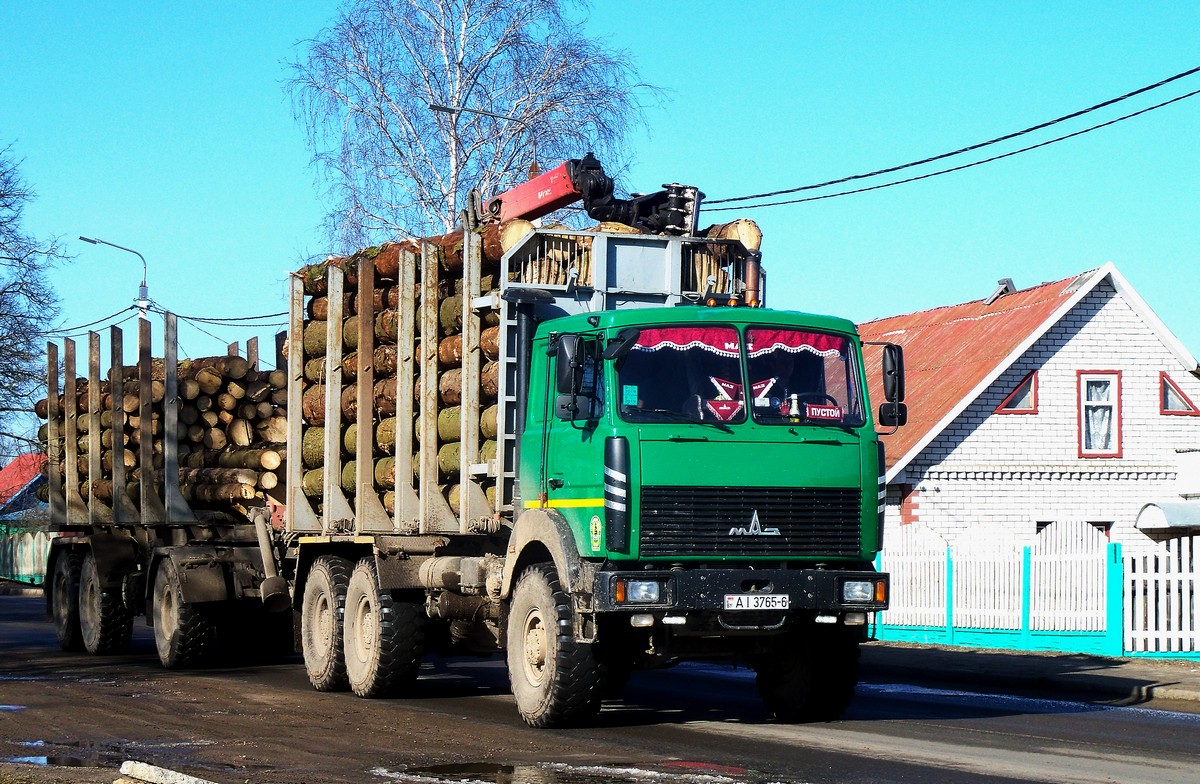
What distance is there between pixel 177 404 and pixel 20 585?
2990cm

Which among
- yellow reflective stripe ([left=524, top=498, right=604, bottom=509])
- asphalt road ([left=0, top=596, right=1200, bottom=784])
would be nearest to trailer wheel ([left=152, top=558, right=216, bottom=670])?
asphalt road ([left=0, top=596, right=1200, bottom=784])

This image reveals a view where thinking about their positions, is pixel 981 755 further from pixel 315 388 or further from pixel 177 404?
pixel 177 404

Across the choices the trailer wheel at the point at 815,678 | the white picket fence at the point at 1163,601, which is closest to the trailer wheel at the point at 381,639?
the trailer wheel at the point at 815,678

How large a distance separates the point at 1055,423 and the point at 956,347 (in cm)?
287

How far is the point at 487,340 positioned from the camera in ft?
42.7

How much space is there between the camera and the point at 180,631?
17.6 m

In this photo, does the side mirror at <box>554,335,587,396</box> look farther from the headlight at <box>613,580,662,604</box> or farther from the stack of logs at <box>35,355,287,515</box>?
the stack of logs at <box>35,355,287,515</box>

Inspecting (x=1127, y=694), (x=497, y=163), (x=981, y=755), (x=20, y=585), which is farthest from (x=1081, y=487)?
(x=20, y=585)

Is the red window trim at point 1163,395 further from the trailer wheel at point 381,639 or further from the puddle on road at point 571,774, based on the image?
the puddle on road at point 571,774

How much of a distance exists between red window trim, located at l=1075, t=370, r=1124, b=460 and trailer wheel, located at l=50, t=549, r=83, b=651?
19573mm

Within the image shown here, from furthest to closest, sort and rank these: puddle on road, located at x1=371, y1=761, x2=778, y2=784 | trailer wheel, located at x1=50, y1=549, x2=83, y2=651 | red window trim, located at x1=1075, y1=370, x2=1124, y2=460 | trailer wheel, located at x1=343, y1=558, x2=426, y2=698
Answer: red window trim, located at x1=1075, y1=370, x2=1124, y2=460 → trailer wheel, located at x1=50, y1=549, x2=83, y2=651 → trailer wheel, located at x1=343, y1=558, x2=426, y2=698 → puddle on road, located at x1=371, y1=761, x2=778, y2=784

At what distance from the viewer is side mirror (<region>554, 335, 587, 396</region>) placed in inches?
443

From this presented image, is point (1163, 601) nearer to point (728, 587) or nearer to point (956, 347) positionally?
point (728, 587)

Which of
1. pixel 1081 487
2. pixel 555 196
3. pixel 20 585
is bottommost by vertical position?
pixel 20 585
